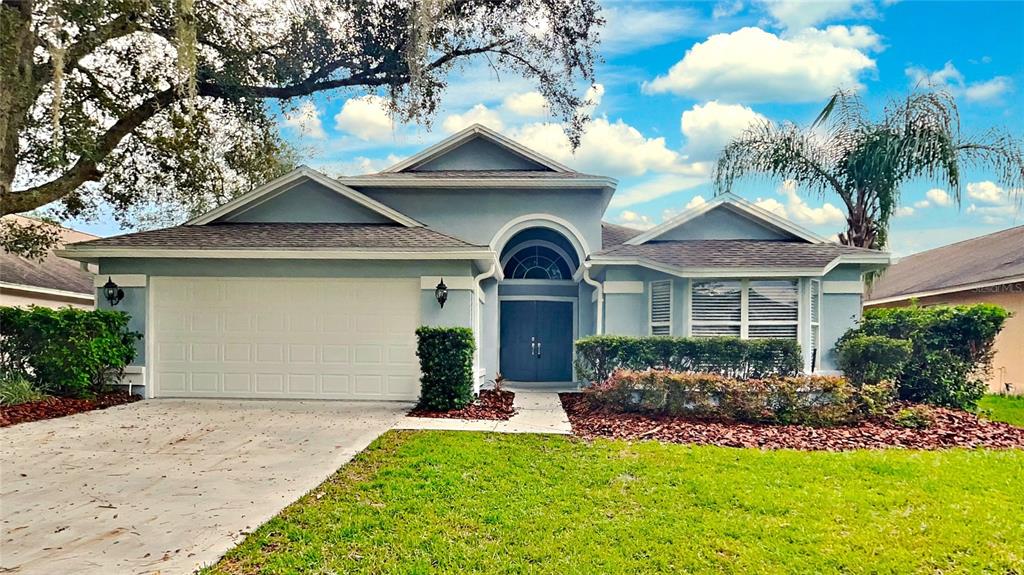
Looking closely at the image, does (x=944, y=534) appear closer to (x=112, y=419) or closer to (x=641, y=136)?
(x=112, y=419)

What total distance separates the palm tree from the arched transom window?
17.4 feet

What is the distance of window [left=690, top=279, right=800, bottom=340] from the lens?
41.5 feet

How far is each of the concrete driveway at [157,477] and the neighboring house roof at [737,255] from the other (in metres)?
5.95

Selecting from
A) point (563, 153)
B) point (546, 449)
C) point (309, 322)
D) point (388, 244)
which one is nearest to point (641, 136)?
point (563, 153)

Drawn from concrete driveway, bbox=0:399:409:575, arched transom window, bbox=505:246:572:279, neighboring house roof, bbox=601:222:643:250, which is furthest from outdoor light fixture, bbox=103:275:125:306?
neighboring house roof, bbox=601:222:643:250

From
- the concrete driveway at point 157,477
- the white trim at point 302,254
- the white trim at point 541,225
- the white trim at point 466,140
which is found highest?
the white trim at point 466,140

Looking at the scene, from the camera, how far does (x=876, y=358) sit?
34.5ft

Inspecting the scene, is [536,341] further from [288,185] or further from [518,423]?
[288,185]

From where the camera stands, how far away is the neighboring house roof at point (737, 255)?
12336mm

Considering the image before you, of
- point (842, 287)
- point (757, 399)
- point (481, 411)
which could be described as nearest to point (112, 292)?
point (481, 411)

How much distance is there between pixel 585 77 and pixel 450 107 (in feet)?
11.7

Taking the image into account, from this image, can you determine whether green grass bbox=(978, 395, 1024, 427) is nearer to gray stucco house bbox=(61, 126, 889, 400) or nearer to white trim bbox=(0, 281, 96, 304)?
gray stucco house bbox=(61, 126, 889, 400)

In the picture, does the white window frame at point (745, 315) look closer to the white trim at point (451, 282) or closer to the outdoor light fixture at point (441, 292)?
the white trim at point (451, 282)

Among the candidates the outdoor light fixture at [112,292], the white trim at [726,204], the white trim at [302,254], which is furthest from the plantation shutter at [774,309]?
the outdoor light fixture at [112,292]
